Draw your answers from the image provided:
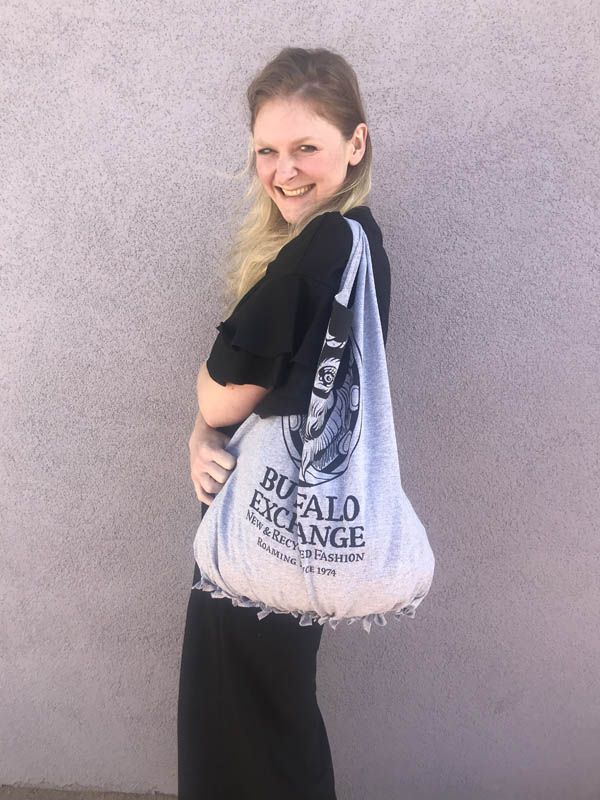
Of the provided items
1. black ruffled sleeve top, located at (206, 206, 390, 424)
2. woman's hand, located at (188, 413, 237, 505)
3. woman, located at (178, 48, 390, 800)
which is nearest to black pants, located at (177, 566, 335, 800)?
woman, located at (178, 48, 390, 800)

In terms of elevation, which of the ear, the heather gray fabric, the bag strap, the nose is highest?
the ear

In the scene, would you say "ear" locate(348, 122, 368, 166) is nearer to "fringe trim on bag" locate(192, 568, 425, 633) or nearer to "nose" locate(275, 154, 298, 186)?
"nose" locate(275, 154, 298, 186)

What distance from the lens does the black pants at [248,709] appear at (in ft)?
4.79

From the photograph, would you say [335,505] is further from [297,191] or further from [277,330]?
[297,191]

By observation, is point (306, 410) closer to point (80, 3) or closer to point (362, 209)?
point (362, 209)

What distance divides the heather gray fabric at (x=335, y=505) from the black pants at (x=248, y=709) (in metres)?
0.28

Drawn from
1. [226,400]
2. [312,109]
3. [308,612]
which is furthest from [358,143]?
[308,612]

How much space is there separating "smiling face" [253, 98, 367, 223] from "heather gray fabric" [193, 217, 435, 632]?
204 millimetres

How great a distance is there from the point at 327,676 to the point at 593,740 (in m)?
1.05

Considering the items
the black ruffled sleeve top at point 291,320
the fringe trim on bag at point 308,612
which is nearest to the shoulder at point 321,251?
the black ruffled sleeve top at point 291,320

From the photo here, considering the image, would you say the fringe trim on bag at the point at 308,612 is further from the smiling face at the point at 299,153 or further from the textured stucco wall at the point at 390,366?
the smiling face at the point at 299,153

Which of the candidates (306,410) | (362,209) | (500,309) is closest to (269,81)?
(362,209)

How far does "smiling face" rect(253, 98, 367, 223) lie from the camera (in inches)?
49.3

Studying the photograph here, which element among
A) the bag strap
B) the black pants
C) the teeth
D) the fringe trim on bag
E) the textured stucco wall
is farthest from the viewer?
the textured stucco wall
